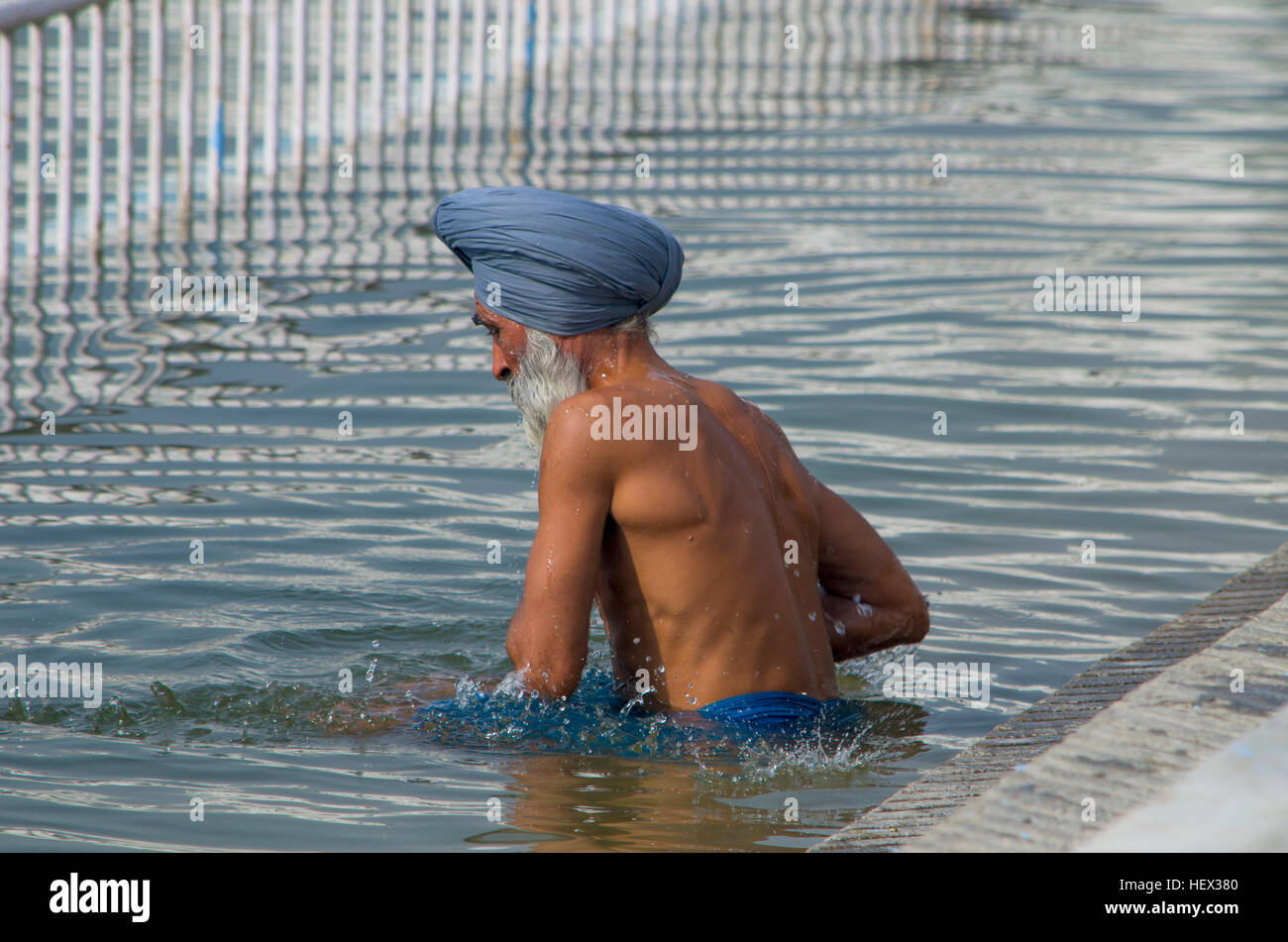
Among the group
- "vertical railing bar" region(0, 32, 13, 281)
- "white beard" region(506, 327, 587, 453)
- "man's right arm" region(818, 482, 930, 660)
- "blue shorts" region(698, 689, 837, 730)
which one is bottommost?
"blue shorts" region(698, 689, 837, 730)

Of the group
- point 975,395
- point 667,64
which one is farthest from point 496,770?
point 667,64

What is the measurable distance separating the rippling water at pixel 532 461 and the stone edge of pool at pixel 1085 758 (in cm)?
42

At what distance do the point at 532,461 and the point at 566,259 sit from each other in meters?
2.98

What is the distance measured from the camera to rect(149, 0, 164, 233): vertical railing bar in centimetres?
968

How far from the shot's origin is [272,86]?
1101 centimetres

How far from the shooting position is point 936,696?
5.00 metres

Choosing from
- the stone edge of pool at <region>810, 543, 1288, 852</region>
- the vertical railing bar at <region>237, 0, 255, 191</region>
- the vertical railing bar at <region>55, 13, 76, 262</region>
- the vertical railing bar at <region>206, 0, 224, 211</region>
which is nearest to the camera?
the stone edge of pool at <region>810, 543, 1288, 852</region>

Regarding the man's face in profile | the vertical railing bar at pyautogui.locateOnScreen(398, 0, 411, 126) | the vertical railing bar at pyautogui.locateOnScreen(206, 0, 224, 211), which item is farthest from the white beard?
the vertical railing bar at pyautogui.locateOnScreen(398, 0, 411, 126)

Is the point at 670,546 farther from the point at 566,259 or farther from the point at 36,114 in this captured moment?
the point at 36,114

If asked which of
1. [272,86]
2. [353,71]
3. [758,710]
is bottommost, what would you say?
[758,710]

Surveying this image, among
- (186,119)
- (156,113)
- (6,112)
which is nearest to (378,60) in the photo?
(186,119)

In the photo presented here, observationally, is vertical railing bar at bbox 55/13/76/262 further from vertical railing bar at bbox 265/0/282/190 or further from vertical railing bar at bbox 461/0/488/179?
vertical railing bar at bbox 461/0/488/179
